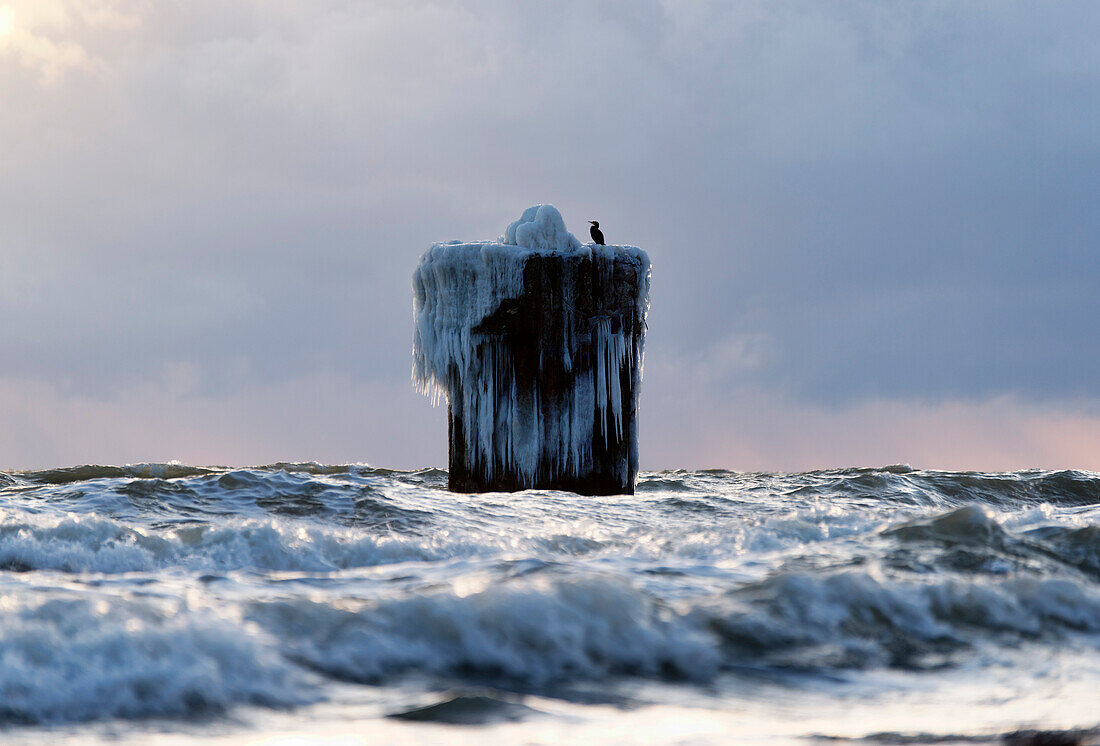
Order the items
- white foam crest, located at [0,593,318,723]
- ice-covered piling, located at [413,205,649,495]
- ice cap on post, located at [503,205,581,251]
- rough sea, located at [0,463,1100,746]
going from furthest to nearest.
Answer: ice cap on post, located at [503,205,581,251], ice-covered piling, located at [413,205,649,495], white foam crest, located at [0,593,318,723], rough sea, located at [0,463,1100,746]

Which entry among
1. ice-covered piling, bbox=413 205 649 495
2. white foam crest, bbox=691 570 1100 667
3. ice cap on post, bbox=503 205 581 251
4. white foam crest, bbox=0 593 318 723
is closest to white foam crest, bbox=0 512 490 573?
white foam crest, bbox=0 593 318 723

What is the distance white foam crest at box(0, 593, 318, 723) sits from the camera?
2520 millimetres

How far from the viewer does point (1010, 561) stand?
15.0ft

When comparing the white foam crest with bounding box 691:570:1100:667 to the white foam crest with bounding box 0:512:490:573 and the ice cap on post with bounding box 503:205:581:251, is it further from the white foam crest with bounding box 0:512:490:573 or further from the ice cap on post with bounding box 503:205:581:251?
the ice cap on post with bounding box 503:205:581:251

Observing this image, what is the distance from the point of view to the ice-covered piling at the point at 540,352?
8.85 meters

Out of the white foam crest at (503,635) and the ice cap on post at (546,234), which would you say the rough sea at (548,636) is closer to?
the white foam crest at (503,635)

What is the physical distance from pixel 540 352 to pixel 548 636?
584 cm

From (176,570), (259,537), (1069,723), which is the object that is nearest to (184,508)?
(259,537)

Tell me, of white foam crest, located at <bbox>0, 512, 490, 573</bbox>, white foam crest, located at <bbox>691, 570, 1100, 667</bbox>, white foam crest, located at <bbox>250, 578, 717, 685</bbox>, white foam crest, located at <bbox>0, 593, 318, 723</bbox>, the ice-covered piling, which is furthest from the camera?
the ice-covered piling

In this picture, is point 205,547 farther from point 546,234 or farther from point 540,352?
point 546,234

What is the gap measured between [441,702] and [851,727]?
3.79 ft

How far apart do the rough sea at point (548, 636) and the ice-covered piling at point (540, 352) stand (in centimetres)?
317

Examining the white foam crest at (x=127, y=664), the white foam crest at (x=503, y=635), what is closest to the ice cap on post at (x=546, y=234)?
the white foam crest at (x=503, y=635)

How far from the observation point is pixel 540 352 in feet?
29.0
